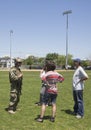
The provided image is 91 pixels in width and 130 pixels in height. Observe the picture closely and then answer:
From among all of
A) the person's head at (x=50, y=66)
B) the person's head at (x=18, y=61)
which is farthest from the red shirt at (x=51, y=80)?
the person's head at (x=18, y=61)

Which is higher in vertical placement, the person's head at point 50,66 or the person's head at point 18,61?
the person's head at point 18,61

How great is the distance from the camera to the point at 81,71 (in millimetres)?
11258

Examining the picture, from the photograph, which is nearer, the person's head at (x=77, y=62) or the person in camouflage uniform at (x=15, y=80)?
the person's head at (x=77, y=62)

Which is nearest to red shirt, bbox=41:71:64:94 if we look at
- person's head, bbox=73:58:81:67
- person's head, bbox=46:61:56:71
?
person's head, bbox=46:61:56:71

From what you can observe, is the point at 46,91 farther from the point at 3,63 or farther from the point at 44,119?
the point at 3,63

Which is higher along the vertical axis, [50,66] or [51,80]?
[50,66]

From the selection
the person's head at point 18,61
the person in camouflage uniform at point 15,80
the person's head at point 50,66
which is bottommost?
the person in camouflage uniform at point 15,80

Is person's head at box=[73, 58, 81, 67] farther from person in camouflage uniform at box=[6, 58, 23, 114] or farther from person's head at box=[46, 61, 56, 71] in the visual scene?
person in camouflage uniform at box=[6, 58, 23, 114]

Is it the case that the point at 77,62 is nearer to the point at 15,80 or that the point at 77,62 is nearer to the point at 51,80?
the point at 51,80

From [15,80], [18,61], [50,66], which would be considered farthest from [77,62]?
[15,80]

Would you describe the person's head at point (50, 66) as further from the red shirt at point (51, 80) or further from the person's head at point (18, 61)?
the person's head at point (18, 61)

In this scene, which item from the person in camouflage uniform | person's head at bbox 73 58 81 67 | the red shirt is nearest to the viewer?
the red shirt

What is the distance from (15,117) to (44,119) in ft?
3.24

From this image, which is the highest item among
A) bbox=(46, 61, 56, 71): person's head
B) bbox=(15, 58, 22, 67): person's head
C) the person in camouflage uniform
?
bbox=(15, 58, 22, 67): person's head
